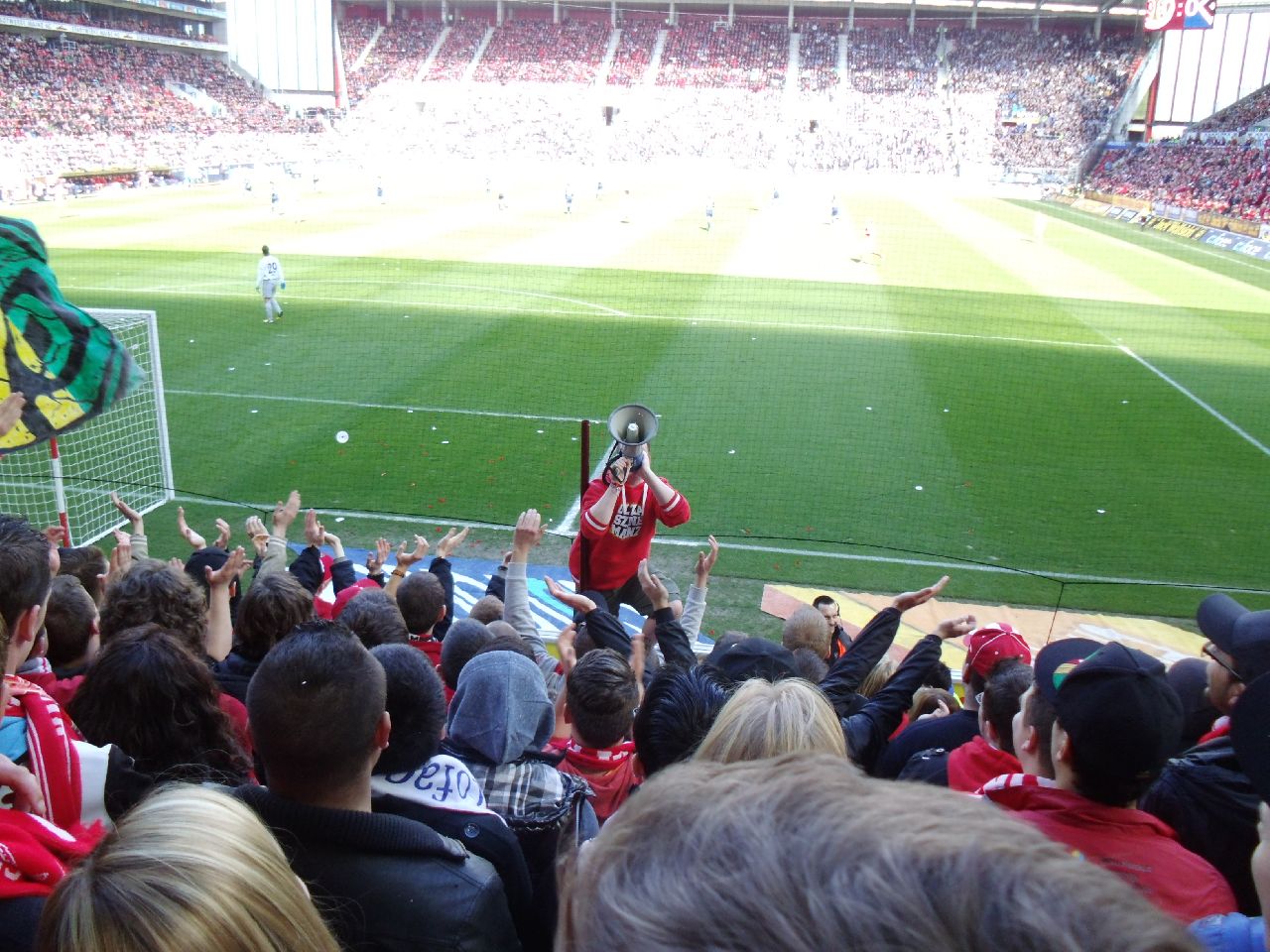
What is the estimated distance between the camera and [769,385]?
16422 mm

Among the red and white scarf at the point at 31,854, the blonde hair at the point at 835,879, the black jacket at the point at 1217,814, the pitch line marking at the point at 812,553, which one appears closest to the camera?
the blonde hair at the point at 835,879

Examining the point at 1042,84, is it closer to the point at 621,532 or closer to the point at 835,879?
the point at 621,532

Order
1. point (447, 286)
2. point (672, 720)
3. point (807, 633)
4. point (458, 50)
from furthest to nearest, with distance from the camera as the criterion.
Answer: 1. point (458, 50)
2. point (447, 286)
3. point (807, 633)
4. point (672, 720)

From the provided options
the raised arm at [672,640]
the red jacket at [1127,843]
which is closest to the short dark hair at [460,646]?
the raised arm at [672,640]

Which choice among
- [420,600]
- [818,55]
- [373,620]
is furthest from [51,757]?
[818,55]

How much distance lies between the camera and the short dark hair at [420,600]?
5.49 meters

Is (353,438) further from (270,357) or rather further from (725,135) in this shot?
(725,135)

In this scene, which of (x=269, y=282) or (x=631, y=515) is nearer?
(x=631, y=515)

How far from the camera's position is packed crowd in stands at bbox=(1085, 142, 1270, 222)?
116 ft

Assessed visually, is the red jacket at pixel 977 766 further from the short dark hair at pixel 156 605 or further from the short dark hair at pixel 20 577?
the short dark hair at pixel 156 605

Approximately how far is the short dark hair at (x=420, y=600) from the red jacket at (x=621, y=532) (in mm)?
1497

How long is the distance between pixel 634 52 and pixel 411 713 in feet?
223

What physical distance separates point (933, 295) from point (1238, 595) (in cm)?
1471

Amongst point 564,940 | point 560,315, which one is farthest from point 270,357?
point 564,940
